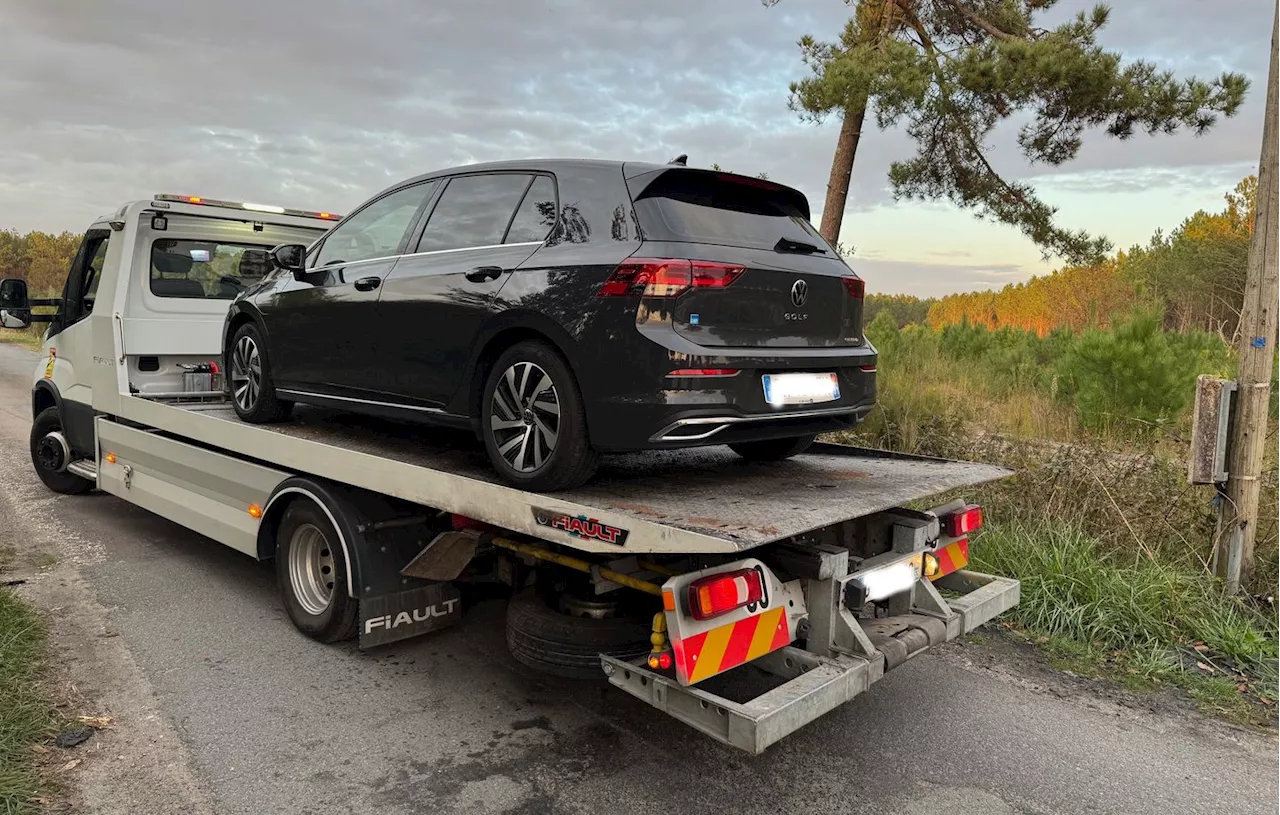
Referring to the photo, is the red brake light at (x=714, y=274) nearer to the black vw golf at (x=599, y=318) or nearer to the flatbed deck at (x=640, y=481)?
the black vw golf at (x=599, y=318)

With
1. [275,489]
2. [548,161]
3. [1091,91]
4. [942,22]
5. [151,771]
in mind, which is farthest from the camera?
[942,22]

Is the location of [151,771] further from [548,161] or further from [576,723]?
[548,161]

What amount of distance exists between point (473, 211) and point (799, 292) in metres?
1.69

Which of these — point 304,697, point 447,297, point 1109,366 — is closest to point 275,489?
point 304,697

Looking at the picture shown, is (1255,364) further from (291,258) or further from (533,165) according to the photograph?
(291,258)

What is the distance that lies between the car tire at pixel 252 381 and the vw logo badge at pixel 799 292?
3.34 m

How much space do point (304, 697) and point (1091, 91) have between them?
907cm

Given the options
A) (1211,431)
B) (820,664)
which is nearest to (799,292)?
(820,664)

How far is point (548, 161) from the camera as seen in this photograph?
3.96 metres

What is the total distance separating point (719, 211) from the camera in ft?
12.1

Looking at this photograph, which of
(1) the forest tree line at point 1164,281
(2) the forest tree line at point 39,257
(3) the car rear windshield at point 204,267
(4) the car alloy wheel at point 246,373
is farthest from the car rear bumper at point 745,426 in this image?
(2) the forest tree line at point 39,257

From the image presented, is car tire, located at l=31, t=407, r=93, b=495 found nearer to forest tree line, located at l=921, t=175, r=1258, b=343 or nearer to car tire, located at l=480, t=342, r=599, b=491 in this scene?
Answer: car tire, located at l=480, t=342, r=599, b=491

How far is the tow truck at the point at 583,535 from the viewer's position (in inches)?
115

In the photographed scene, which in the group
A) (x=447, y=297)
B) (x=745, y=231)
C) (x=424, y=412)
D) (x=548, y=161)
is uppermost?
(x=548, y=161)
